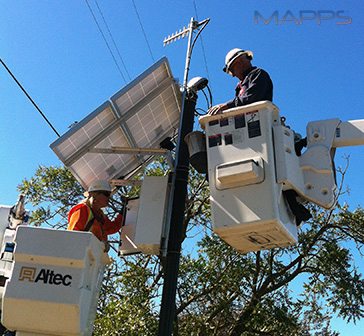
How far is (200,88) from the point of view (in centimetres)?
521

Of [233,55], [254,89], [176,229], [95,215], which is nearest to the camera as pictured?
[254,89]

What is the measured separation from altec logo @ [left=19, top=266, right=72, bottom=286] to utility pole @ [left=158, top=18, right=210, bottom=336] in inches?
36.3

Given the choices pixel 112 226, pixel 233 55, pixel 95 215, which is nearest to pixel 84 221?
pixel 95 215

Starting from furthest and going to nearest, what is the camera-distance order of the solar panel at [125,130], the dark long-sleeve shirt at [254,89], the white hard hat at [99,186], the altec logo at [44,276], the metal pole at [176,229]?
the white hard hat at [99,186]
the solar panel at [125,130]
the dark long-sleeve shirt at [254,89]
the metal pole at [176,229]
the altec logo at [44,276]

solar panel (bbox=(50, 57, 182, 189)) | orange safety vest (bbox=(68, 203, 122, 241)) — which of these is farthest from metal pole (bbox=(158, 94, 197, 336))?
orange safety vest (bbox=(68, 203, 122, 241))

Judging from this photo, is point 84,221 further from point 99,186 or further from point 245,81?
point 245,81

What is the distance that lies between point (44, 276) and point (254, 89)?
2.46 meters

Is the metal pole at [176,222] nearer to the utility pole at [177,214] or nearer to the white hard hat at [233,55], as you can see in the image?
the utility pole at [177,214]

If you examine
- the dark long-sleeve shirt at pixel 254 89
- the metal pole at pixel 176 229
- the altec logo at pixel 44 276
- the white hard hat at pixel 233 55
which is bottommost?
the altec logo at pixel 44 276

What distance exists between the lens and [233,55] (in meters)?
4.43

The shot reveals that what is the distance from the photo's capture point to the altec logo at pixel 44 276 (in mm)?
3482

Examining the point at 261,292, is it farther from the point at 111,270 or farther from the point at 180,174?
the point at 180,174

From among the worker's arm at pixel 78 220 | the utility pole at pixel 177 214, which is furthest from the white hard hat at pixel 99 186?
the utility pole at pixel 177 214

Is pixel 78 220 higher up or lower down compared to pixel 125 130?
lower down
